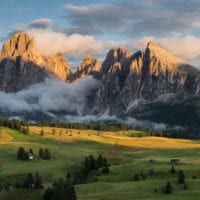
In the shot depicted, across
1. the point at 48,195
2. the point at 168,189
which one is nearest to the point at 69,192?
the point at 48,195

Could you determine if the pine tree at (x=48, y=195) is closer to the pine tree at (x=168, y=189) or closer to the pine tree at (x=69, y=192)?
the pine tree at (x=69, y=192)

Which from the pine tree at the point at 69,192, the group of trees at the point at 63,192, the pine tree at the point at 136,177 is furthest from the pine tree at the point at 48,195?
the pine tree at the point at 136,177

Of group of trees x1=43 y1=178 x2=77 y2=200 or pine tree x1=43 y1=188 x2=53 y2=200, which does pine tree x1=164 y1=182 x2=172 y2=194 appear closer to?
group of trees x1=43 y1=178 x2=77 y2=200

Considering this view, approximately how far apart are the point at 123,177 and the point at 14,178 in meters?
40.4

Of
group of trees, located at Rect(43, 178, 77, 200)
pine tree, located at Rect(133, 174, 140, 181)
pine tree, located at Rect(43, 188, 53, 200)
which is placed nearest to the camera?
group of trees, located at Rect(43, 178, 77, 200)

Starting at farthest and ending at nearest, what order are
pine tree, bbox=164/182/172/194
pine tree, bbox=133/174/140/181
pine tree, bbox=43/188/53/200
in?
pine tree, bbox=133/174/140/181 → pine tree, bbox=164/182/172/194 → pine tree, bbox=43/188/53/200

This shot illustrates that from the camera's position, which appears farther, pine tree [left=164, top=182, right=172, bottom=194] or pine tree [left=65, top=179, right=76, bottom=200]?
pine tree [left=164, top=182, right=172, bottom=194]

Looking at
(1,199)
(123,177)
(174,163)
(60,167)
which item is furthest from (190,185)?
(60,167)

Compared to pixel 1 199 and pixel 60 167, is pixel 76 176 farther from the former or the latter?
pixel 1 199

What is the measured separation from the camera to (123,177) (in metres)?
150

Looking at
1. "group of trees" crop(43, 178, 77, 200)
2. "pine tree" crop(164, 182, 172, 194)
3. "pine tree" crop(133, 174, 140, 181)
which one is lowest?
"pine tree" crop(133, 174, 140, 181)

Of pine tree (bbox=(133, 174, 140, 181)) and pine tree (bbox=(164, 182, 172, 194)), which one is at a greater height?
pine tree (bbox=(164, 182, 172, 194))

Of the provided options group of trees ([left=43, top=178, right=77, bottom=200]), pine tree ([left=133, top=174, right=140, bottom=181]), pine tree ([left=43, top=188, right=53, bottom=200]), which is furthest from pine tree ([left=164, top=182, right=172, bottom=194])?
pine tree ([left=43, top=188, right=53, bottom=200])

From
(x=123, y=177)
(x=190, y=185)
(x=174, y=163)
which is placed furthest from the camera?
(x=174, y=163)
